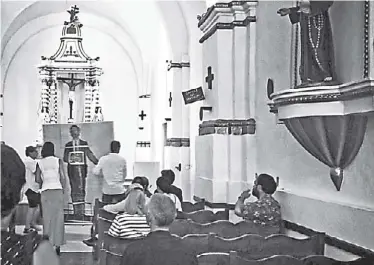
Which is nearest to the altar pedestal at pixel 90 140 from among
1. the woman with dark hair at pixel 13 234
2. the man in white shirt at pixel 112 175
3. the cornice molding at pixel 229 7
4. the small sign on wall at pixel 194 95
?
the man in white shirt at pixel 112 175

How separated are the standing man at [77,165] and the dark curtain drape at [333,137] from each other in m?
5.79

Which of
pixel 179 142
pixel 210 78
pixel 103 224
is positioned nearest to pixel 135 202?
pixel 103 224

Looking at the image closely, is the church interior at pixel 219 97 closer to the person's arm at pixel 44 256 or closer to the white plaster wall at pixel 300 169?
A: the white plaster wall at pixel 300 169

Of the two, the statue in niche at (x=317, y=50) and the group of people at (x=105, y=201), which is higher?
the statue in niche at (x=317, y=50)

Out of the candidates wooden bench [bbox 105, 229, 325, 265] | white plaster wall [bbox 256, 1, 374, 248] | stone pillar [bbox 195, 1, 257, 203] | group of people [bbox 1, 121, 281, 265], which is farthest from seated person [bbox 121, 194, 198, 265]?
stone pillar [bbox 195, 1, 257, 203]

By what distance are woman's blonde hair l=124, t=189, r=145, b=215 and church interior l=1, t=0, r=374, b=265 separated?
73 cm

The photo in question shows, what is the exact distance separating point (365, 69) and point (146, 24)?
11.2 metres

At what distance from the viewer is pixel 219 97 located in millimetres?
7914

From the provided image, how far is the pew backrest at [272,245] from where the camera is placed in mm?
4781

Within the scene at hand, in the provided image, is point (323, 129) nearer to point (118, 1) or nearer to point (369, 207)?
point (369, 207)

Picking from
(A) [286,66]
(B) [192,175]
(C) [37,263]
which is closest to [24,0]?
(B) [192,175]

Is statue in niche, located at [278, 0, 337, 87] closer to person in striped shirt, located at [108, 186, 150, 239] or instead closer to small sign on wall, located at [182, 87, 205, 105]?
person in striped shirt, located at [108, 186, 150, 239]

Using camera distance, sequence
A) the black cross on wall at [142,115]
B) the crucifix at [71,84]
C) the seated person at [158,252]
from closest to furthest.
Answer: the seated person at [158,252] → the black cross on wall at [142,115] → the crucifix at [71,84]

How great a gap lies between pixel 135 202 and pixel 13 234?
162 inches
